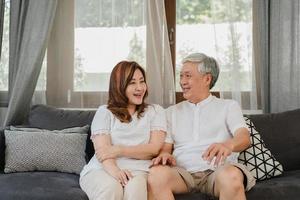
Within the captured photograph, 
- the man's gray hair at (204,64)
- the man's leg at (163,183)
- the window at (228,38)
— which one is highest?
the window at (228,38)

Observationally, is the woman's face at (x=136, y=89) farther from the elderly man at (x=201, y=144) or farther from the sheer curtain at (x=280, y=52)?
the sheer curtain at (x=280, y=52)

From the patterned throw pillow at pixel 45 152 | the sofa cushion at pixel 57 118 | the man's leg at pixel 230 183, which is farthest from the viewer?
the sofa cushion at pixel 57 118

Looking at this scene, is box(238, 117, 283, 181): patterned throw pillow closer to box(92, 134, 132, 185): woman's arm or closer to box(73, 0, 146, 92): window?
box(92, 134, 132, 185): woman's arm

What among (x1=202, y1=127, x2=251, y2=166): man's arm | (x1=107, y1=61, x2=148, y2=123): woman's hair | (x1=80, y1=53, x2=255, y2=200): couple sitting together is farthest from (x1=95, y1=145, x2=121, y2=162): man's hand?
(x1=202, y1=127, x2=251, y2=166): man's arm

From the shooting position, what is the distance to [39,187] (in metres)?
2.05

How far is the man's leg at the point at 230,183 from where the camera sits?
1.82 metres

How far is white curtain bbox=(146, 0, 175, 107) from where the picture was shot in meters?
2.98

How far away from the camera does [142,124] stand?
7.25ft

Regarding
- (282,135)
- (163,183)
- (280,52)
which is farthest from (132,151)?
(280,52)

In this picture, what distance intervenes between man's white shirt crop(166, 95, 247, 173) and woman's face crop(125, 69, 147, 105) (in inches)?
8.8

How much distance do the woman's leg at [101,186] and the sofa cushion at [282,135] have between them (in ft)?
3.53

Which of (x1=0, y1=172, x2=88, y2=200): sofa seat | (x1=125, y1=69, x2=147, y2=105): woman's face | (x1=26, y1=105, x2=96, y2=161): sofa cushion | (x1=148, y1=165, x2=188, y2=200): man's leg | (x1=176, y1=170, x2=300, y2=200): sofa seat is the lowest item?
(x1=176, y1=170, x2=300, y2=200): sofa seat

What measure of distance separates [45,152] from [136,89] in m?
0.69

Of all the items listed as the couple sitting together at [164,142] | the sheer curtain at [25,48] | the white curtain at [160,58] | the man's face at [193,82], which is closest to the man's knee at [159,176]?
the couple sitting together at [164,142]
